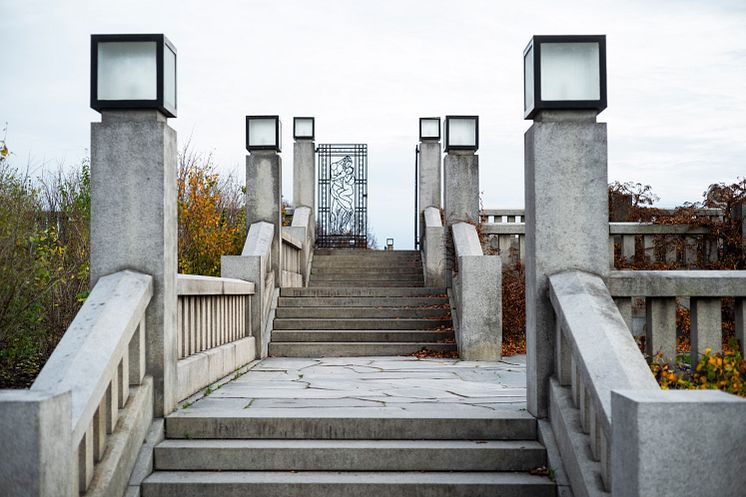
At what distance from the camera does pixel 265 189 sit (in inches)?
451

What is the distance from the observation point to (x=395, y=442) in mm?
5297

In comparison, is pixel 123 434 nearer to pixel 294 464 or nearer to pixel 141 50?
pixel 294 464

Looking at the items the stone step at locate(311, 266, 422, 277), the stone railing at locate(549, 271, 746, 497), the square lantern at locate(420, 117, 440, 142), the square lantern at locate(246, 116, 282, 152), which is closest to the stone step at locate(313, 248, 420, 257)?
the stone step at locate(311, 266, 422, 277)

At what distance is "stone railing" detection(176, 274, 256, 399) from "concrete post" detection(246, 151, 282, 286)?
1980 millimetres

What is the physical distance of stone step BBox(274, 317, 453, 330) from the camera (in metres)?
11.2

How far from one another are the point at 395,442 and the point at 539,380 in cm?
111

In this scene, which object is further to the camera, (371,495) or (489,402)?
(489,402)

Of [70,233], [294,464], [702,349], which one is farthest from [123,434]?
[70,233]

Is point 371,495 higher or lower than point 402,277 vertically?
lower

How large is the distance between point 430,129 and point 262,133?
466 cm

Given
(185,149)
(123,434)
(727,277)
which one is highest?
(185,149)

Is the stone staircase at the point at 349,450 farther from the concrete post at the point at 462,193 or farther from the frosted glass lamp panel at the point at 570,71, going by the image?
the concrete post at the point at 462,193

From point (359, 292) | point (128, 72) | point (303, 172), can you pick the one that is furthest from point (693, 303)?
point (303, 172)

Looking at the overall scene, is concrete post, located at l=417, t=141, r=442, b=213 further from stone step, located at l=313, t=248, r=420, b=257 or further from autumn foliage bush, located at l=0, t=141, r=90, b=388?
autumn foliage bush, located at l=0, t=141, r=90, b=388
